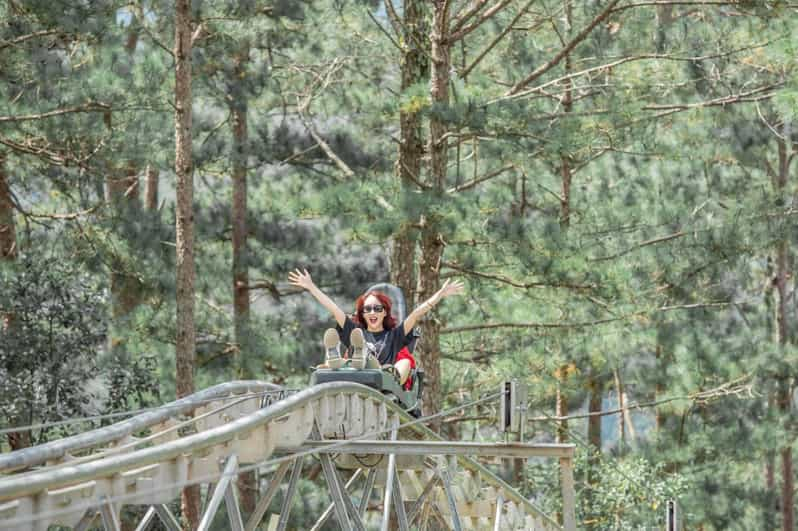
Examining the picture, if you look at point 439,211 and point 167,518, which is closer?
point 167,518

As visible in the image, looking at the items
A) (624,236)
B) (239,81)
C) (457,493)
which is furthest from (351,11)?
(457,493)

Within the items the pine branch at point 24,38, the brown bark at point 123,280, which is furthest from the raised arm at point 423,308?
the brown bark at point 123,280

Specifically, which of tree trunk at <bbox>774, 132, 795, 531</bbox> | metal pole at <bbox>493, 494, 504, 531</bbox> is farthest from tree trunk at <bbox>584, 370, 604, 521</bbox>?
metal pole at <bbox>493, 494, 504, 531</bbox>

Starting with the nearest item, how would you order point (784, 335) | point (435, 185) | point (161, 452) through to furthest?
1. point (161, 452)
2. point (435, 185)
3. point (784, 335)

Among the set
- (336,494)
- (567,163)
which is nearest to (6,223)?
(567,163)

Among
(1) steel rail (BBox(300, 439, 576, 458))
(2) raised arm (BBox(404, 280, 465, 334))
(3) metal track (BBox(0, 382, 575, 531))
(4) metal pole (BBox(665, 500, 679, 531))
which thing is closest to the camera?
(3) metal track (BBox(0, 382, 575, 531))

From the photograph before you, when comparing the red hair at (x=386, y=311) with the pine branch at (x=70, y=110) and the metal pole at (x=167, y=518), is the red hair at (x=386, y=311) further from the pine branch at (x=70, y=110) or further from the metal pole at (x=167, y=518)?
the pine branch at (x=70, y=110)

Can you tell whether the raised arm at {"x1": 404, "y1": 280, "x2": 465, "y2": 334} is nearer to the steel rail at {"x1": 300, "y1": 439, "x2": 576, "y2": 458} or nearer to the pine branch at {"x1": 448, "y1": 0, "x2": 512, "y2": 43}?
the steel rail at {"x1": 300, "y1": 439, "x2": 576, "y2": 458}

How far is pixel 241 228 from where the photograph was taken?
21641 mm

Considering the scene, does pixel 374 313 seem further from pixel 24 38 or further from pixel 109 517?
pixel 24 38

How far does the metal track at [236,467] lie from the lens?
726 centimetres

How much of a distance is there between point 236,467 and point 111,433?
42.9 inches

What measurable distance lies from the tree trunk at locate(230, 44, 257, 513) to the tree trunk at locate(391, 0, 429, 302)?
4.17 m

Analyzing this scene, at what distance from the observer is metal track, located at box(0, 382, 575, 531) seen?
286 inches
